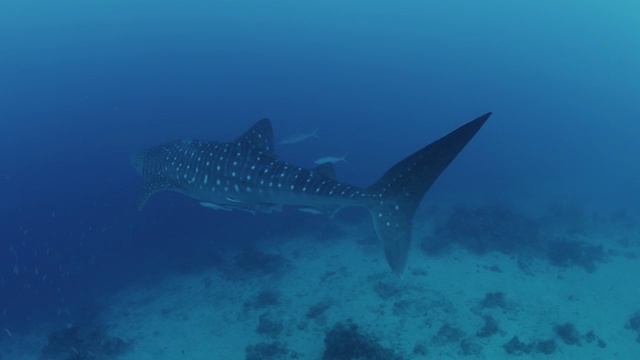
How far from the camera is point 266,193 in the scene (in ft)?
27.2

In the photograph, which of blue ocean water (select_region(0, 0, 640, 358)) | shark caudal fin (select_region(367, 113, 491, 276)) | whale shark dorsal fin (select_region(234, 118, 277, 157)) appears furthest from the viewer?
blue ocean water (select_region(0, 0, 640, 358))

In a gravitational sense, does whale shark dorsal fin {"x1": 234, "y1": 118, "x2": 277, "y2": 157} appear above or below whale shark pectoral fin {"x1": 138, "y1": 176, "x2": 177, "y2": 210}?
above

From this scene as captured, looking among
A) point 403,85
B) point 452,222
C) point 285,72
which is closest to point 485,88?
→ point 403,85

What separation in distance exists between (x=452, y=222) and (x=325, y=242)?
297 inches

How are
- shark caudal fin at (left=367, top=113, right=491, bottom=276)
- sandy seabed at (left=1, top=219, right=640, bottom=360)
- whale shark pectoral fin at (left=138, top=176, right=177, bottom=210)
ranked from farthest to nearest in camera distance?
sandy seabed at (left=1, top=219, right=640, bottom=360) → whale shark pectoral fin at (left=138, top=176, right=177, bottom=210) → shark caudal fin at (left=367, top=113, right=491, bottom=276)

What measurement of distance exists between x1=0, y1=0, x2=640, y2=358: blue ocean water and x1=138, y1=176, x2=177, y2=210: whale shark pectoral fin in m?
8.66

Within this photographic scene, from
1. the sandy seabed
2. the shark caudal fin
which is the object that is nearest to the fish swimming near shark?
the shark caudal fin

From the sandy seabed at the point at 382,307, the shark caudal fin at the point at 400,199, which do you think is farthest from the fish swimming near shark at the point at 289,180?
the sandy seabed at the point at 382,307

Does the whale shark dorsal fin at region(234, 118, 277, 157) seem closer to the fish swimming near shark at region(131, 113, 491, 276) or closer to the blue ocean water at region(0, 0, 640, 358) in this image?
the fish swimming near shark at region(131, 113, 491, 276)

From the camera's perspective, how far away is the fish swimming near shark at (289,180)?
6.03 metres

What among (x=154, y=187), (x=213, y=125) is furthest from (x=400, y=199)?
(x=213, y=125)

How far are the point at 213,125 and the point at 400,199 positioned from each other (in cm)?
3280

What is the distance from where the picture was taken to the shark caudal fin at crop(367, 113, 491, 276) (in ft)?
19.6

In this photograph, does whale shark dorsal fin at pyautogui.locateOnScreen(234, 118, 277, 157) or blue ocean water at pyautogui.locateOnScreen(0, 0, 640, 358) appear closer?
whale shark dorsal fin at pyautogui.locateOnScreen(234, 118, 277, 157)
